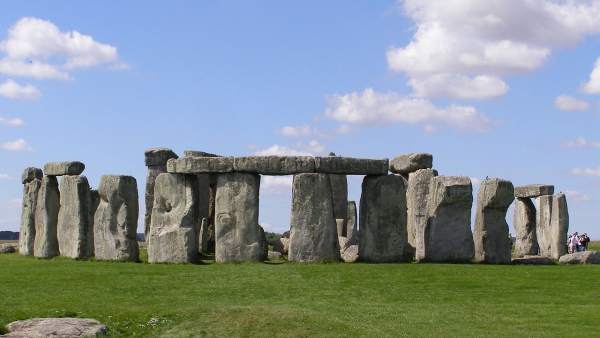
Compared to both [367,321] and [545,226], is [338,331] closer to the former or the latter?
[367,321]

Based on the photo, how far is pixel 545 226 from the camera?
1256 inches

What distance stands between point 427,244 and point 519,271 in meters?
3.44

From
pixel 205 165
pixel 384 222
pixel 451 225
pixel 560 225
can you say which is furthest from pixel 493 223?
pixel 205 165

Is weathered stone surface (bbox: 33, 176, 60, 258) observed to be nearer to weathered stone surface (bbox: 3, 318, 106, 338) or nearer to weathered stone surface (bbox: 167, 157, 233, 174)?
weathered stone surface (bbox: 167, 157, 233, 174)

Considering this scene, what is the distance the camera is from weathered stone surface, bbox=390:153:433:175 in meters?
28.4

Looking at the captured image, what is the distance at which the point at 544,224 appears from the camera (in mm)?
32094

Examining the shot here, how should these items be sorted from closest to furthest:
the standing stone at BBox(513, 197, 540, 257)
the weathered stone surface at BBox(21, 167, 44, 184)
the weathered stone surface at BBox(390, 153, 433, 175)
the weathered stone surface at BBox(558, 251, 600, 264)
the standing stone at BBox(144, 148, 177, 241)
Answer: the weathered stone surface at BBox(558, 251, 600, 264)
the weathered stone surface at BBox(390, 153, 433, 175)
the weathered stone surface at BBox(21, 167, 44, 184)
the standing stone at BBox(144, 148, 177, 241)
the standing stone at BBox(513, 197, 540, 257)

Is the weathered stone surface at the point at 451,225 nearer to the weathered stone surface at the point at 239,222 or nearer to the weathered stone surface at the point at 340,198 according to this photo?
the weathered stone surface at the point at 239,222

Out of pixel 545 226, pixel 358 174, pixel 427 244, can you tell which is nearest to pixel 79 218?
pixel 358 174

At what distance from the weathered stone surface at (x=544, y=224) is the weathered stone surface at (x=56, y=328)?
20885 millimetres

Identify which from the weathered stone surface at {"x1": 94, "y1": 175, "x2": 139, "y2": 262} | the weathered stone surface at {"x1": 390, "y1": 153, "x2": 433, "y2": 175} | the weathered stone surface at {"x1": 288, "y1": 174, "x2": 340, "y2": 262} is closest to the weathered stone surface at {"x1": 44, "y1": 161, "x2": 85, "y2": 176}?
the weathered stone surface at {"x1": 94, "y1": 175, "x2": 139, "y2": 262}

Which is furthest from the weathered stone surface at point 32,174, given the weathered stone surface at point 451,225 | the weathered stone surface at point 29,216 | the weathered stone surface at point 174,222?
the weathered stone surface at point 451,225

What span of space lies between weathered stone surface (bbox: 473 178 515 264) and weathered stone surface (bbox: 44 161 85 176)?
1209 centimetres

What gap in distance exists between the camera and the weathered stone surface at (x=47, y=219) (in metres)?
27.2
